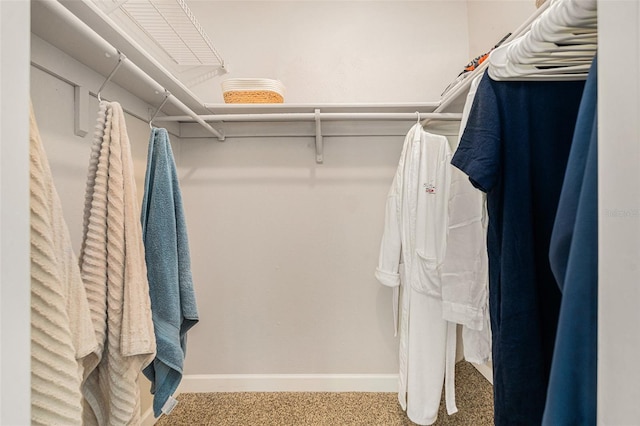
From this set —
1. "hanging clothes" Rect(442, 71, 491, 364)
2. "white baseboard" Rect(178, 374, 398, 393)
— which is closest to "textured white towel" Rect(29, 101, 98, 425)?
"hanging clothes" Rect(442, 71, 491, 364)

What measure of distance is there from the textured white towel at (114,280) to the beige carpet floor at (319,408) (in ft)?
2.83

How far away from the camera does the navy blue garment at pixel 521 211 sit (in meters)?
0.62

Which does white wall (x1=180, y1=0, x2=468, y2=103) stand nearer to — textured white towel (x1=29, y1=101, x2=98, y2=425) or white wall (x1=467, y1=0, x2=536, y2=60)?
white wall (x1=467, y1=0, x2=536, y2=60)

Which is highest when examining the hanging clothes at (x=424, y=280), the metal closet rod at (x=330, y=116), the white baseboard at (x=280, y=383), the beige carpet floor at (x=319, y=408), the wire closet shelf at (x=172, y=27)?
the wire closet shelf at (x=172, y=27)

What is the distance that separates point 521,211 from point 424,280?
55cm

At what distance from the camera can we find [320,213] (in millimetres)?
1663

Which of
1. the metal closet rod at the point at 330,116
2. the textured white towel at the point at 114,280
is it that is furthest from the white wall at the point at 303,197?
the textured white towel at the point at 114,280

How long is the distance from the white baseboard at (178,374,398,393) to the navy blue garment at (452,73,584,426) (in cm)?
110

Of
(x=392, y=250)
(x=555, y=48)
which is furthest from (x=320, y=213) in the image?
(x=555, y=48)

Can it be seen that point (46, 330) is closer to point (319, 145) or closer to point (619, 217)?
point (619, 217)

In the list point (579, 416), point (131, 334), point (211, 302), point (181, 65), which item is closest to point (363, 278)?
point (211, 302)

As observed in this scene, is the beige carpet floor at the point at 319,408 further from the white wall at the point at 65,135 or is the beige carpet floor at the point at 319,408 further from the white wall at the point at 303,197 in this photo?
the white wall at the point at 65,135

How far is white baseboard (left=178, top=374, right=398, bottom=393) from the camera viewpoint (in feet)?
5.36

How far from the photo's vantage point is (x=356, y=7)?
1.66m
